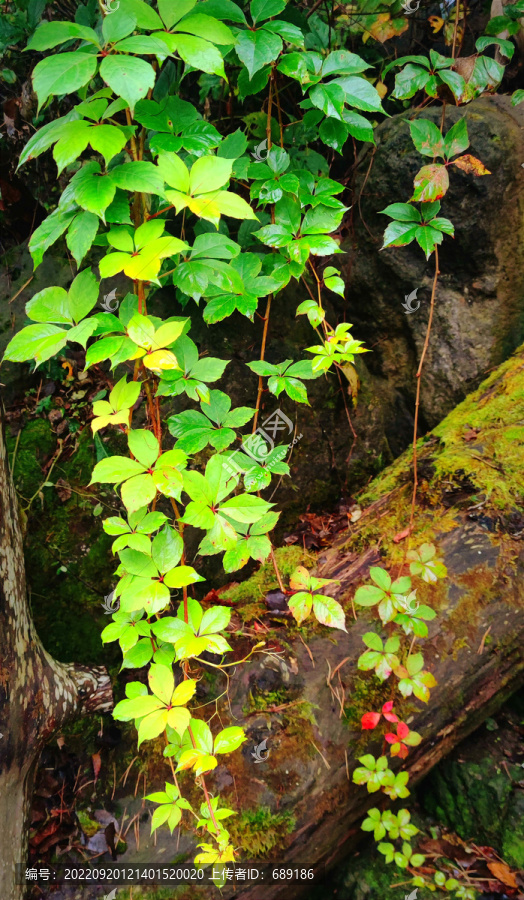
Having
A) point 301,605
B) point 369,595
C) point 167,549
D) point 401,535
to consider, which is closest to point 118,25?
point 167,549

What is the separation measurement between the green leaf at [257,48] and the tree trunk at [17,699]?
1.30m

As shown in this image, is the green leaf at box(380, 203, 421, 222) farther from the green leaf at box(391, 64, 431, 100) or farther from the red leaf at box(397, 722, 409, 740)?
the red leaf at box(397, 722, 409, 740)

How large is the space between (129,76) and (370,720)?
1.86 metres

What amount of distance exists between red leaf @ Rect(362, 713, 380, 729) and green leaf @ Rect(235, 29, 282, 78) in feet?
6.47

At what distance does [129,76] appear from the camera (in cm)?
95

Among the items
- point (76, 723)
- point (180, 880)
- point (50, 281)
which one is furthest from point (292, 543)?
point (50, 281)

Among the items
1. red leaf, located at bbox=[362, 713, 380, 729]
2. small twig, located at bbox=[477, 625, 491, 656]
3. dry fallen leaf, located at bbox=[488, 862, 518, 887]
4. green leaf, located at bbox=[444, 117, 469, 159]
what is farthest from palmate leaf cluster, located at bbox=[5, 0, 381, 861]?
dry fallen leaf, located at bbox=[488, 862, 518, 887]

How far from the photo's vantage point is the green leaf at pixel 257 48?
134 centimetres

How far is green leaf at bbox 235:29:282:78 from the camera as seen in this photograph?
134 cm

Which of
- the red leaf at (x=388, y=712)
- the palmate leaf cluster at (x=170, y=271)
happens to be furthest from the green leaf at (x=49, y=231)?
the red leaf at (x=388, y=712)

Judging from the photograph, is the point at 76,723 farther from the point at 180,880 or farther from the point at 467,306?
the point at 467,306

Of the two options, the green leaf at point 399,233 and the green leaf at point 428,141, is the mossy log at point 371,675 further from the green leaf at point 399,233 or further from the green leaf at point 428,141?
the green leaf at point 428,141

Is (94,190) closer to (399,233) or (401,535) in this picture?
(399,233)

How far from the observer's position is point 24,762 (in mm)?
1446
